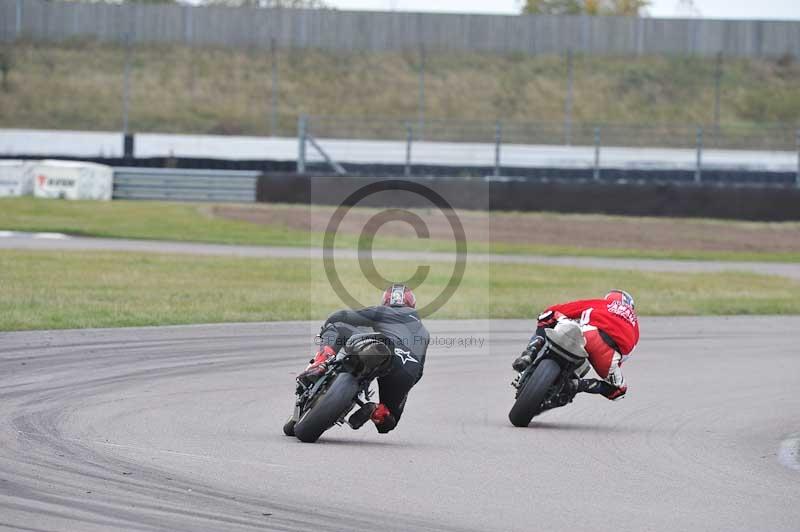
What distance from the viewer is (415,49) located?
43.0 metres

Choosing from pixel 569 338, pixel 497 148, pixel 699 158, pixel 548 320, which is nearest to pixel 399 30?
pixel 497 148

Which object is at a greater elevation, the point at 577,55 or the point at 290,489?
the point at 577,55

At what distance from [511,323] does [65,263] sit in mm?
7430

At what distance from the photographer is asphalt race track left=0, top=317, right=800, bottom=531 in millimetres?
5953

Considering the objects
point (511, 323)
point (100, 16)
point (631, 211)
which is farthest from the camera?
point (100, 16)

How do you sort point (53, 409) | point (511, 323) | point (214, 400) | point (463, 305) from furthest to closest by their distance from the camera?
point (463, 305) → point (511, 323) → point (214, 400) → point (53, 409)

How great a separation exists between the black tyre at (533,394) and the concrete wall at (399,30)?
3362 centimetres

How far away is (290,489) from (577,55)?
38.6 meters

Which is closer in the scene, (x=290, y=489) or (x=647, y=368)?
(x=290, y=489)

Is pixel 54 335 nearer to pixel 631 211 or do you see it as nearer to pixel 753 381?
pixel 753 381

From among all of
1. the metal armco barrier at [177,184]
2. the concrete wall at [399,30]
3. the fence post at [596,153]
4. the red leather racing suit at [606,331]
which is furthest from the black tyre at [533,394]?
the concrete wall at [399,30]

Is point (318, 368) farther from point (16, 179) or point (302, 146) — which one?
point (16, 179)

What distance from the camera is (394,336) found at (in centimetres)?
798

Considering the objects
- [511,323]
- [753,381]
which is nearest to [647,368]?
[753,381]
